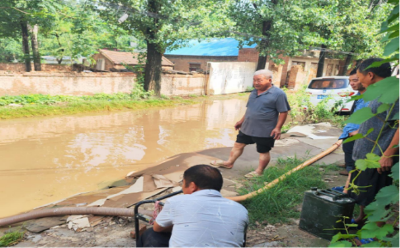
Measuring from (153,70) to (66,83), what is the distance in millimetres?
4111

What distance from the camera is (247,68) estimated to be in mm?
20719

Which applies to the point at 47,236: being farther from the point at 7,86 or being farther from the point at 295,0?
the point at 295,0

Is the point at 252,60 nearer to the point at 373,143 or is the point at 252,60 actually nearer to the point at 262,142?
the point at 262,142

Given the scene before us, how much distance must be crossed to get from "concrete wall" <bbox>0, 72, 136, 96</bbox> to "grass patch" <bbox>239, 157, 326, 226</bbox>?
10.8 meters

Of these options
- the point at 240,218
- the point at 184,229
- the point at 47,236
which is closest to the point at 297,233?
the point at 240,218

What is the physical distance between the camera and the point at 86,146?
7859 mm

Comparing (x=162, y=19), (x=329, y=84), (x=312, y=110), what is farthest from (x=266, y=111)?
(x=162, y=19)

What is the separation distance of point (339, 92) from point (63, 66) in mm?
15994

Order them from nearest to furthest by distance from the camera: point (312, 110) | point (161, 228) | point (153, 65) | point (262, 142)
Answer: point (161, 228) → point (262, 142) → point (312, 110) → point (153, 65)

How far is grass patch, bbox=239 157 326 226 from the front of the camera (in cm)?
341

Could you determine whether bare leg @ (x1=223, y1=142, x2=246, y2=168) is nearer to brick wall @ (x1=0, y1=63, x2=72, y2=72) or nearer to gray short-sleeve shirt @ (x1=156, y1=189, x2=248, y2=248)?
gray short-sleeve shirt @ (x1=156, y1=189, x2=248, y2=248)

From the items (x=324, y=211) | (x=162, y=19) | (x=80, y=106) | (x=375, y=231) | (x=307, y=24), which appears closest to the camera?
(x=375, y=231)

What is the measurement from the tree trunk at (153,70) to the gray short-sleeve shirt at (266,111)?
10.9 metres

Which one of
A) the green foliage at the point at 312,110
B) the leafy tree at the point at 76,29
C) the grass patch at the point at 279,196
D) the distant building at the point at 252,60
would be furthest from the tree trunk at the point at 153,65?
the grass patch at the point at 279,196
